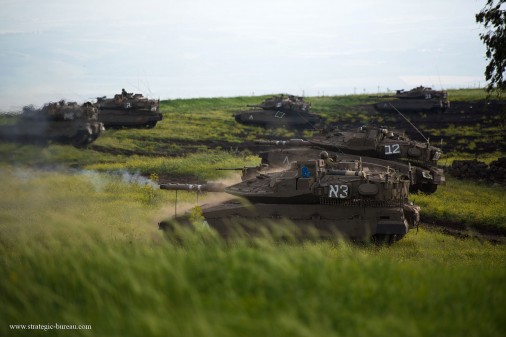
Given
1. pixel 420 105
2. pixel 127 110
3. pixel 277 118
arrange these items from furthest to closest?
pixel 420 105
pixel 277 118
pixel 127 110

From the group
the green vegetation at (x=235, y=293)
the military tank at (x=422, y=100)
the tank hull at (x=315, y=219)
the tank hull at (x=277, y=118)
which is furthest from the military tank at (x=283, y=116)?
the green vegetation at (x=235, y=293)

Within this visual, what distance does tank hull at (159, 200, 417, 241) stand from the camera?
46.8 ft

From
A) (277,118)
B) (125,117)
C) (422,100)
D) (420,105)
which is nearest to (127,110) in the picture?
(125,117)

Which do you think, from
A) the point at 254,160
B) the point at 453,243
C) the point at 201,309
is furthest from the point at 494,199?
the point at 201,309

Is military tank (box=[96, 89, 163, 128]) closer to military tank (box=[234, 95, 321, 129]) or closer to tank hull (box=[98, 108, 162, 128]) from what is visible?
tank hull (box=[98, 108, 162, 128])

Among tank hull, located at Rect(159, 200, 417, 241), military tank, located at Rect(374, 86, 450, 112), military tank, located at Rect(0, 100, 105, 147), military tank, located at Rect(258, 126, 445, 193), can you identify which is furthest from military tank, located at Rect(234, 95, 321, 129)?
tank hull, located at Rect(159, 200, 417, 241)

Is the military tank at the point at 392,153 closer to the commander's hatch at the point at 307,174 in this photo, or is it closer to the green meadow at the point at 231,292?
the commander's hatch at the point at 307,174

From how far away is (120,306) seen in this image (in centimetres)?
639

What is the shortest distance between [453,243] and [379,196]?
3.36 m

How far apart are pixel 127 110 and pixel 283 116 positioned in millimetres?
11595

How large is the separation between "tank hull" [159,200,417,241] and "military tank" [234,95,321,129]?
31881 mm

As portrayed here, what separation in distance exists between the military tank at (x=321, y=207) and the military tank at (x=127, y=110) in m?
27.8

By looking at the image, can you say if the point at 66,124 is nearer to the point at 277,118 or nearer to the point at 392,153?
the point at 277,118

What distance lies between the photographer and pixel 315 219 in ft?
47.6
